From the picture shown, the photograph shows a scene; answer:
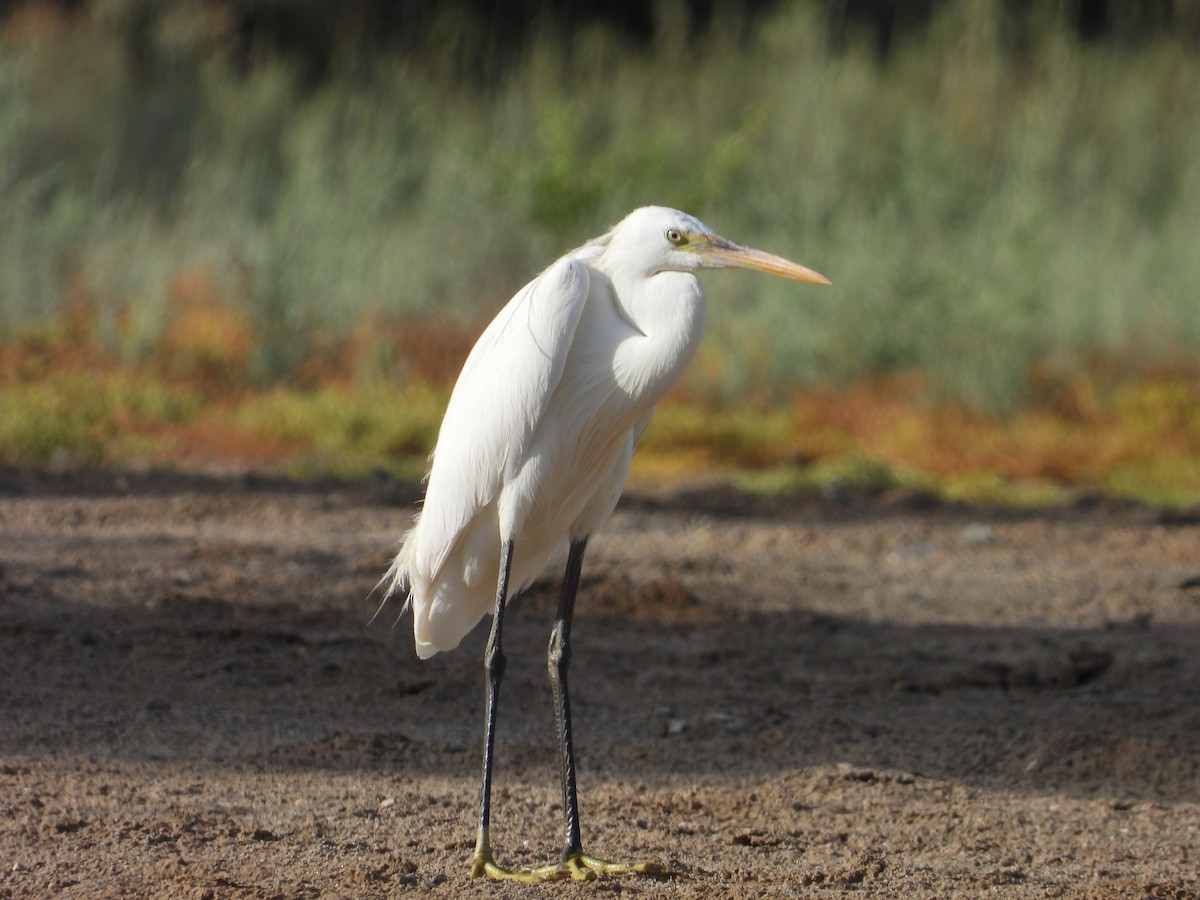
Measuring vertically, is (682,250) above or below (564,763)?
above

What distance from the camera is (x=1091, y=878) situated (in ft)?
11.3

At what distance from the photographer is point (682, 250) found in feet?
11.1

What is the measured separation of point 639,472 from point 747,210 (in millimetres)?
3990

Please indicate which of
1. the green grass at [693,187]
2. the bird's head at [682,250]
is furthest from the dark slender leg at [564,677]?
the green grass at [693,187]

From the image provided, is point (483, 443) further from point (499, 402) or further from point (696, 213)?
point (696, 213)

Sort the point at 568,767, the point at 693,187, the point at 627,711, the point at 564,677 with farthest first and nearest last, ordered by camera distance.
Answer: the point at 693,187 → the point at 627,711 → the point at 564,677 → the point at 568,767

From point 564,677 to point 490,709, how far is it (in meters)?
0.26

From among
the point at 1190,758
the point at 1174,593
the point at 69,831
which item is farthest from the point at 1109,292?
the point at 69,831

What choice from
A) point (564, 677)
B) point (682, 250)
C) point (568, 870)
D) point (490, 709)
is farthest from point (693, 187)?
point (568, 870)

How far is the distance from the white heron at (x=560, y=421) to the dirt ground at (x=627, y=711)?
411mm

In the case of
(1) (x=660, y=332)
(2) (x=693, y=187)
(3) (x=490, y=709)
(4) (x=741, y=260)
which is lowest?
(3) (x=490, y=709)

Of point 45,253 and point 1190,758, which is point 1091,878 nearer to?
point 1190,758

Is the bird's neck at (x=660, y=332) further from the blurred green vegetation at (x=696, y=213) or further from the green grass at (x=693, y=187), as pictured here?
the green grass at (x=693, y=187)

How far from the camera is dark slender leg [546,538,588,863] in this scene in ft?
11.3
